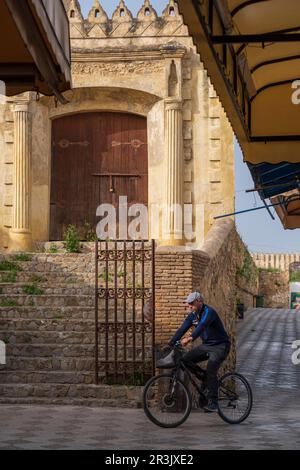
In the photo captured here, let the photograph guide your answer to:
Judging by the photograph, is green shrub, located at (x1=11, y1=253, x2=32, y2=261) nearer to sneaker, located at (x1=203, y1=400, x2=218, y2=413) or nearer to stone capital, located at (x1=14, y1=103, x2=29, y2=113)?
stone capital, located at (x1=14, y1=103, x2=29, y2=113)

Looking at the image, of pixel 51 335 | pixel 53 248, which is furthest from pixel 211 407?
pixel 53 248

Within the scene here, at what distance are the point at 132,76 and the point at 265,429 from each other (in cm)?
1145

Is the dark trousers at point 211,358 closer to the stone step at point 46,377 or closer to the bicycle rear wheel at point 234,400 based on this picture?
the bicycle rear wheel at point 234,400

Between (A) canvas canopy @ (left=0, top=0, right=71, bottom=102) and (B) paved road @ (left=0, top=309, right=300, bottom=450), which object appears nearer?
(A) canvas canopy @ (left=0, top=0, right=71, bottom=102)

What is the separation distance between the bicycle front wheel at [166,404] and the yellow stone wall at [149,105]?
30.7ft

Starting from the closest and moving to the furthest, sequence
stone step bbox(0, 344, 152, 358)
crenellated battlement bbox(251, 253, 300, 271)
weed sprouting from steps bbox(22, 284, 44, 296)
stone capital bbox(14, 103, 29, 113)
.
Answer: stone step bbox(0, 344, 152, 358)
weed sprouting from steps bbox(22, 284, 44, 296)
stone capital bbox(14, 103, 29, 113)
crenellated battlement bbox(251, 253, 300, 271)

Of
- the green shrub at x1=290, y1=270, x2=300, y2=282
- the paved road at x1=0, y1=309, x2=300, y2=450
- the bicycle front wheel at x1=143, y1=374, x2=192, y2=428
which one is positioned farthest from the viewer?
the green shrub at x1=290, y1=270, x2=300, y2=282

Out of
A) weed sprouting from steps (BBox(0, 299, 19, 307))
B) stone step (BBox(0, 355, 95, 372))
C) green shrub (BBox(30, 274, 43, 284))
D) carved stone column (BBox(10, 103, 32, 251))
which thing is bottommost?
stone step (BBox(0, 355, 95, 372))

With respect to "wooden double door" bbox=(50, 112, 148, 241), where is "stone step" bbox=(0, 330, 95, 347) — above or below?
below

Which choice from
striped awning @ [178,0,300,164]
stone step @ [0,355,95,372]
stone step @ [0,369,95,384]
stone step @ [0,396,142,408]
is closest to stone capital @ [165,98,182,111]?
stone step @ [0,355,95,372]

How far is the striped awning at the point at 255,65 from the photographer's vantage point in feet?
23.1

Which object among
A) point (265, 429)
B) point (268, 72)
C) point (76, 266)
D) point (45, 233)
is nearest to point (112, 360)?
point (265, 429)

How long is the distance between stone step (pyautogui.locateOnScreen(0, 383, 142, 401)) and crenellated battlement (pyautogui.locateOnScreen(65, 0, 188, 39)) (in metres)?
10.0

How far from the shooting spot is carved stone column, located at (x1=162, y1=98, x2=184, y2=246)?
65.6 ft
